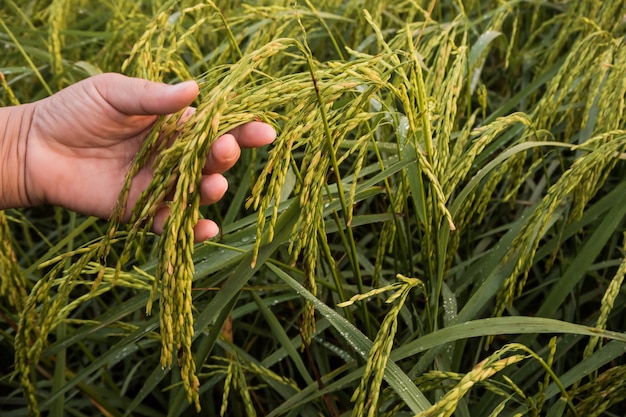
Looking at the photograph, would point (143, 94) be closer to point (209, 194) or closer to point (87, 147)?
point (209, 194)

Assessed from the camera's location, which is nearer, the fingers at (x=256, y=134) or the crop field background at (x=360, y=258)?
the crop field background at (x=360, y=258)

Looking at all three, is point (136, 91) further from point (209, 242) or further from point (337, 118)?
point (337, 118)

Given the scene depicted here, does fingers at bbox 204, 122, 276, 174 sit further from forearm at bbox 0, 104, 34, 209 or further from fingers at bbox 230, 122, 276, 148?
forearm at bbox 0, 104, 34, 209

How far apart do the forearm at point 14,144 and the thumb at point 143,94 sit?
0.22m

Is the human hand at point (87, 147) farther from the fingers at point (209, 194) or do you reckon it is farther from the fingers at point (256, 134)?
the fingers at point (256, 134)

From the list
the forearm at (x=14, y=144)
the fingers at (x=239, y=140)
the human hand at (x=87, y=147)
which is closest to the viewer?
the fingers at (x=239, y=140)

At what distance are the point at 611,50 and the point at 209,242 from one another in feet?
2.87

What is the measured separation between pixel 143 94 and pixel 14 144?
443 mm

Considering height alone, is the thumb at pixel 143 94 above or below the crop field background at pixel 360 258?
above

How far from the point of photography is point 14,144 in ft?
4.73

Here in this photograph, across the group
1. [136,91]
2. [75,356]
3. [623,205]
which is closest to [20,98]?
[75,356]

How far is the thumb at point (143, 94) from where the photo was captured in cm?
105

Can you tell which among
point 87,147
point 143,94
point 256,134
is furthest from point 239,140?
point 87,147

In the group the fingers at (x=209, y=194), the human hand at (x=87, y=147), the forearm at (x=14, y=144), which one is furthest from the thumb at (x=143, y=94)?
the forearm at (x=14, y=144)
